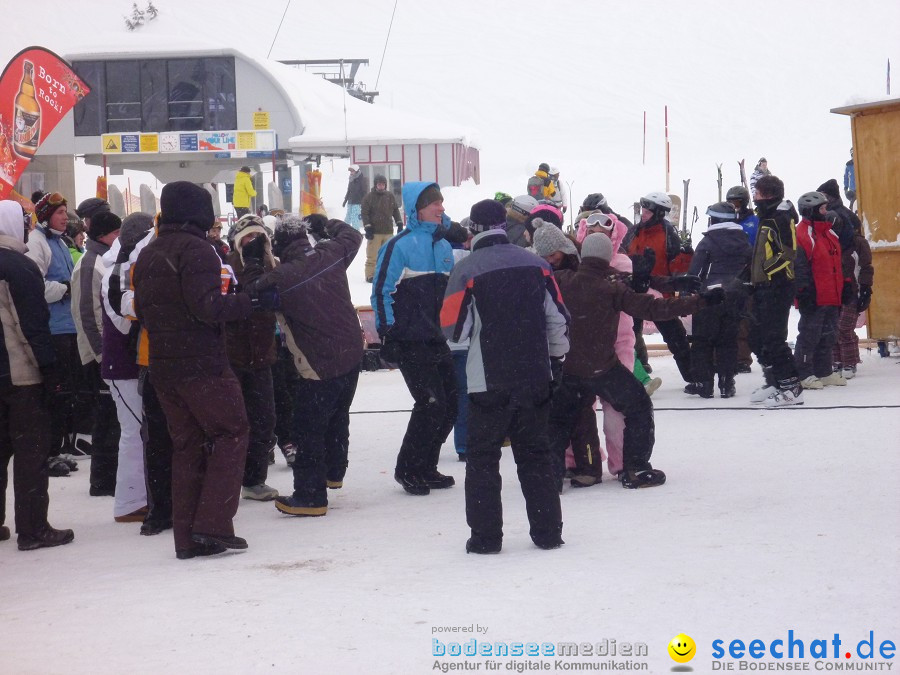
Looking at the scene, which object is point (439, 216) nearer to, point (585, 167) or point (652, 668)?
point (652, 668)

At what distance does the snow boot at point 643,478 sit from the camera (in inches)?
258

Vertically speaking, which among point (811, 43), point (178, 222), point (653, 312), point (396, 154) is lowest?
point (653, 312)

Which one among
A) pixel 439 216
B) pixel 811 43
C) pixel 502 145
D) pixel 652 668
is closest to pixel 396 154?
pixel 439 216

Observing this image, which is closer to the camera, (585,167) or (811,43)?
(585,167)

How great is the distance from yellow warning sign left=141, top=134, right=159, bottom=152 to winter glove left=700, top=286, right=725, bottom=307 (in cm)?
2035

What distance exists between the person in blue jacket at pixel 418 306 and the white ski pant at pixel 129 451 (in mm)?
1397

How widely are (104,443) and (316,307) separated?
202cm

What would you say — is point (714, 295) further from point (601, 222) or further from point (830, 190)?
point (830, 190)

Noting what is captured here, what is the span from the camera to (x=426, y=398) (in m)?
6.64

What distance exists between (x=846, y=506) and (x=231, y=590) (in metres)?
2.98

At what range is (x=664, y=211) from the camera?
31.8 ft

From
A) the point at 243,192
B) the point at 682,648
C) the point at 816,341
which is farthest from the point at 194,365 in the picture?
the point at 243,192

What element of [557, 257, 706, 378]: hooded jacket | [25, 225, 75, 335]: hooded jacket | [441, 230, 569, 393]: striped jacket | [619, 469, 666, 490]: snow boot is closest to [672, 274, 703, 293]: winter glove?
[557, 257, 706, 378]: hooded jacket

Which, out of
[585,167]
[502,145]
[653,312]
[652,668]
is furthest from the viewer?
[502,145]
